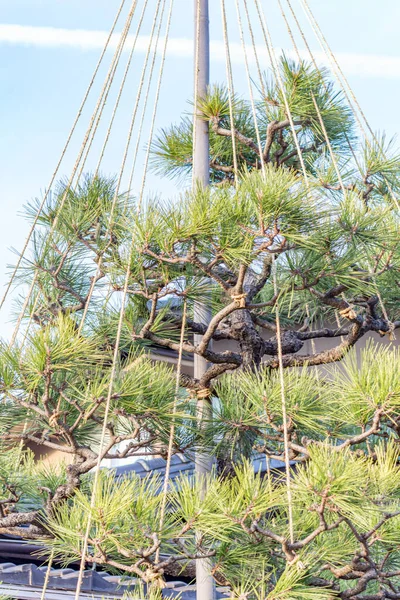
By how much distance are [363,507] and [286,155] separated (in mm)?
1260

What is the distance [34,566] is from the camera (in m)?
2.59

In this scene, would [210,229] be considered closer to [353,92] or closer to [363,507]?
[363,507]

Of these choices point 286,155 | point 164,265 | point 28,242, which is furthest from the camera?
point 286,155

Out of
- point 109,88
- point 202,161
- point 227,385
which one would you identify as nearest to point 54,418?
point 227,385

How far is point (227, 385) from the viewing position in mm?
1710

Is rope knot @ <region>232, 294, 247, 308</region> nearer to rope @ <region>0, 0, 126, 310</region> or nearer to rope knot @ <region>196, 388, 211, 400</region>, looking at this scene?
rope knot @ <region>196, 388, 211, 400</region>

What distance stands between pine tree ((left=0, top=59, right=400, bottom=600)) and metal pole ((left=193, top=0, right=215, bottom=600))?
0.14 ft

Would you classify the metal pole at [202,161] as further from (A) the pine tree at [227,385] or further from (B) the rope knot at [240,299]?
(B) the rope knot at [240,299]

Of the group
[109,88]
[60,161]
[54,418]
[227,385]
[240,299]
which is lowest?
[54,418]

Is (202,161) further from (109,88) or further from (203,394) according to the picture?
(203,394)

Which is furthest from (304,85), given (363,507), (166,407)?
(363,507)

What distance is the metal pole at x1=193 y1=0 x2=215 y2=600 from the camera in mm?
1679

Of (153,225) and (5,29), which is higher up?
(5,29)

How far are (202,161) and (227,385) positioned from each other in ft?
2.38
